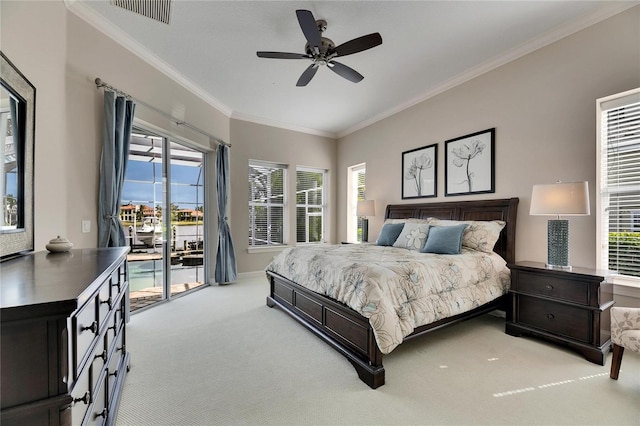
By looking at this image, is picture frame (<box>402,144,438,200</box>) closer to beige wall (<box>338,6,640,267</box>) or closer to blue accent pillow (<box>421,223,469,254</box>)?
beige wall (<box>338,6,640,267</box>)

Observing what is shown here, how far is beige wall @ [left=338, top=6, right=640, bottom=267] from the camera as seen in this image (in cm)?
260

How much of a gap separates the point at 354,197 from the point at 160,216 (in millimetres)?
3762

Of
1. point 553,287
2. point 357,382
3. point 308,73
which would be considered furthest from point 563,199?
point 308,73

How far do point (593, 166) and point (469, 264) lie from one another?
4.96 feet

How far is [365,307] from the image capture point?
79.9 inches

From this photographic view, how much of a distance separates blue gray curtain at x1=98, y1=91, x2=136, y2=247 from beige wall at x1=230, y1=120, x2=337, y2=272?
231 centimetres

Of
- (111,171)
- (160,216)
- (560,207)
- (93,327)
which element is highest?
(111,171)

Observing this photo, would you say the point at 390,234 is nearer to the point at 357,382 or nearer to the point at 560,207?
the point at 560,207

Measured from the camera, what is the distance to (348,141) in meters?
6.11

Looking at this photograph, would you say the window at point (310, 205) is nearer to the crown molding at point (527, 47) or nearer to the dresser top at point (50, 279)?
the crown molding at point (527, 47)

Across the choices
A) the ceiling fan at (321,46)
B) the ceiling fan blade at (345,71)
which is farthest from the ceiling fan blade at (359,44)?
the ceiling fan blade at (345,71)

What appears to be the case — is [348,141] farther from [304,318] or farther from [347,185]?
[304,318]

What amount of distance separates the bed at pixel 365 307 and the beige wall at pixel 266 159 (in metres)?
1.83

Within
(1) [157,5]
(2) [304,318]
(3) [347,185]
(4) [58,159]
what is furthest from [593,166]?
(4) [58,159]
